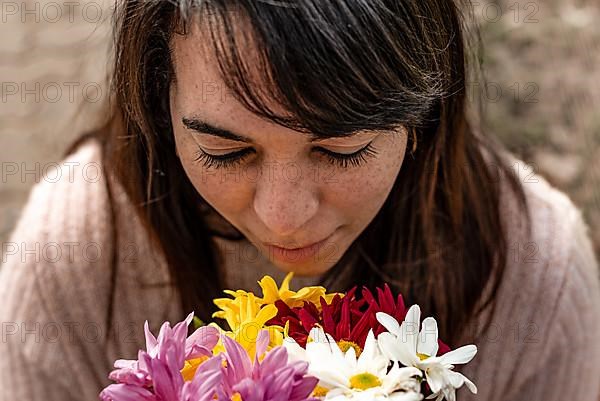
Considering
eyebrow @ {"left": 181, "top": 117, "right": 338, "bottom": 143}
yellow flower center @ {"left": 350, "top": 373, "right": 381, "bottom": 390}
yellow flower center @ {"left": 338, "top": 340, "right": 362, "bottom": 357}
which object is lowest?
yellow flower center @ {"left": 350, "top": 373, "right": 381, "bottom": 390}

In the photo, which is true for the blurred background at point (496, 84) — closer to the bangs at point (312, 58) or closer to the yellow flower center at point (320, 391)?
the bangs at point (312, 58)

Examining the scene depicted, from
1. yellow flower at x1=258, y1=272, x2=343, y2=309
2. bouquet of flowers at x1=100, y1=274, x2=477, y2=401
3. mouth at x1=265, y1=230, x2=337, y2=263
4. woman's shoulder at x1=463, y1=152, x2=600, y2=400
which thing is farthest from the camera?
woman's shoulder at x1=463, y1=152, x2=600, y2=400

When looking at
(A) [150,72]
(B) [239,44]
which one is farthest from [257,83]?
(A) [150,72]

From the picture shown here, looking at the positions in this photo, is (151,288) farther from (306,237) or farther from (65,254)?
(306,237)

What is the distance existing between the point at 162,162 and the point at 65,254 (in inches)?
9.2

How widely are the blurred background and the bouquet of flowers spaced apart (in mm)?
977

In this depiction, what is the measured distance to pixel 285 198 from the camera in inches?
33.3

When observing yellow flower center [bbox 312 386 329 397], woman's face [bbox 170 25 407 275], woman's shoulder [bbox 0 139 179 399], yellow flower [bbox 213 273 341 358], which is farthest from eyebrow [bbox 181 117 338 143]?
woman's shoulder [bbox 0 139 179 399]

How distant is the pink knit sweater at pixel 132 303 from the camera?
120cm

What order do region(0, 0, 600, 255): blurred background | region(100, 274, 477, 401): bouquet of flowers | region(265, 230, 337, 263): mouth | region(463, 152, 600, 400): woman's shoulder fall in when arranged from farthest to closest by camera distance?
region(0, 0, 600, 255): blurred background, region(463, 152, 600, 400): woman's shoulder, region(265, 230, 337, 263): mouth, region(100, 274, 477, 401): bouquet of flowers

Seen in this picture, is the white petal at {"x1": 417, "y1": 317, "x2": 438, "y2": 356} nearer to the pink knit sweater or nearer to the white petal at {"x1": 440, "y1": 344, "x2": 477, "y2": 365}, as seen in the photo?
the white petal at {"x1": 440, "y1": 344, "x2": 477, "y2": 365}

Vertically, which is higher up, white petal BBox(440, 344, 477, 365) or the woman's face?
the woman's face

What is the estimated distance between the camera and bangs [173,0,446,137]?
770 mm

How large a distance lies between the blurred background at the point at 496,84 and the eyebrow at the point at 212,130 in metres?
0.80
